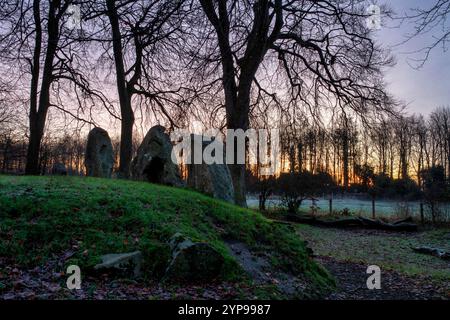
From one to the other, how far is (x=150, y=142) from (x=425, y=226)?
15.1 metres

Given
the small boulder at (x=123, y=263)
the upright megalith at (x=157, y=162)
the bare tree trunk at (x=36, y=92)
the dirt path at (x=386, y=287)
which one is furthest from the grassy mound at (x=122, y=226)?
the bare tree trunk at (x=36, y=92)

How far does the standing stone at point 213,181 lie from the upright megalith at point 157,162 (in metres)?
0.70

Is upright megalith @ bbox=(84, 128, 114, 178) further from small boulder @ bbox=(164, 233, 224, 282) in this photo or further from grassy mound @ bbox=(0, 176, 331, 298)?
small boulder @ bbox=(164, 233, 224, 282)

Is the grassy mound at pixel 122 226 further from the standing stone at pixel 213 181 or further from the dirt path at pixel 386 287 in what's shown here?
the standing stone at pixel 213 181

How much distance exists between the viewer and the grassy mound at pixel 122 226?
5.31 metres

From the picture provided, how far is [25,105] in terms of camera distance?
671 inches

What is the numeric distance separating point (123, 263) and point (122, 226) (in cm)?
111

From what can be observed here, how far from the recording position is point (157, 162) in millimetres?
11117

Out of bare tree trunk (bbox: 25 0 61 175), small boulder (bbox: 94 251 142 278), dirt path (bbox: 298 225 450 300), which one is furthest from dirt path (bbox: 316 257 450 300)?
bare tree trunk (bbox: 25 0 61 175)

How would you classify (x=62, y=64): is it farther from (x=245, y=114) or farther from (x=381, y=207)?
(x=381, y=207)

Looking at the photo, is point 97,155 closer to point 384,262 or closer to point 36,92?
point 36,92

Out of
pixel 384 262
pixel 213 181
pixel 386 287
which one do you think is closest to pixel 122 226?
pixel 213 181

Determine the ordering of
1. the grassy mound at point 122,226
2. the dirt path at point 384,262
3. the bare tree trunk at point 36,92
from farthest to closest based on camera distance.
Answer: the bare tree trunk at point 36,92, the dirt path at point 384,262, the grassy mound at point 122,226

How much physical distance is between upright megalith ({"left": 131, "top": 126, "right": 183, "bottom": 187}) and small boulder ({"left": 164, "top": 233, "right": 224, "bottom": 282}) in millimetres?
5373
